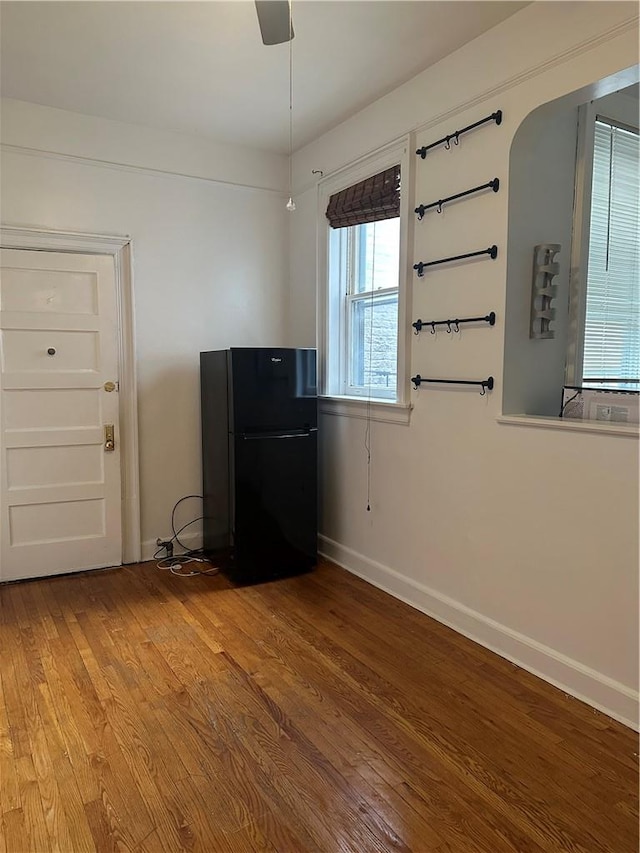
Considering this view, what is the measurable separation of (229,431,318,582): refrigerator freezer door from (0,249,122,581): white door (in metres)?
0.88

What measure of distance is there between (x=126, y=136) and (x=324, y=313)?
163cm

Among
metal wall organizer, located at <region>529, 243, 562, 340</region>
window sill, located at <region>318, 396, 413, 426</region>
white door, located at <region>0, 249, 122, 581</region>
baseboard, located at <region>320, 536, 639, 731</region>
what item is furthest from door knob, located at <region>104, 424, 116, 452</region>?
metal wall organizer, located at <region>529, 243, 562, 340</region>

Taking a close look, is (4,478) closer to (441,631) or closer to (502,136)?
(441,631)

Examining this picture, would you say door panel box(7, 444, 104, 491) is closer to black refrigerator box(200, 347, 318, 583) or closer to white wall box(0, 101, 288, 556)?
white wall box(0, 101, 288, 556)

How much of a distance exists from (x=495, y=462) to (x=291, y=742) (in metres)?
1.43

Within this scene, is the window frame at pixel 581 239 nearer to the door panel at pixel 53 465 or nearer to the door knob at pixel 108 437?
the door knob at pixel 108 437

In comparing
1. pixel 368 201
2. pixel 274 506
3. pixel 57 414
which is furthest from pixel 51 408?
pixel 368 201

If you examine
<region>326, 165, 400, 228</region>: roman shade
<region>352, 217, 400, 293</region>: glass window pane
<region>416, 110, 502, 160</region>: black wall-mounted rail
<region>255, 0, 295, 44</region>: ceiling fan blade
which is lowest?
<region>352, 217, 400, 293</region>: glass window pane

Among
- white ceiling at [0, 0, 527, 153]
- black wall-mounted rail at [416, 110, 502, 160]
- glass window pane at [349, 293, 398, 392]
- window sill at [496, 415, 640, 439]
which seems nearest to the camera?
window sill at [496, 415, 640, 439]

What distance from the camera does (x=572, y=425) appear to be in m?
2.25

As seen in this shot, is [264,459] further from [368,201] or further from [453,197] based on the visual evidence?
[453,197]

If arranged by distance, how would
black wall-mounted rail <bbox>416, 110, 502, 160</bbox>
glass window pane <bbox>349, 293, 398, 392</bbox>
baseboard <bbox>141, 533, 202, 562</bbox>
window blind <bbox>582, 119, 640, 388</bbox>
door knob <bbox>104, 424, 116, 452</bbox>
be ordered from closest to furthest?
1. black wall-mounted rail <bbox>416, 110, 502, 160</bbox>
2. window blind <bbox>582, 119, 640, 388</bbox>
3. glass window pane <bbox>349, 293, 398, 392</bbox>
4. door knob <bbox>104, 424, 116, 452</bbox>
5. baseboard <bbox>141, 533, 202, 562</bbox>

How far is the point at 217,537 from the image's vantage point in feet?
12.1

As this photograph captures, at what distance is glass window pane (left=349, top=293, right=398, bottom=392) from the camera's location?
11.3ft
